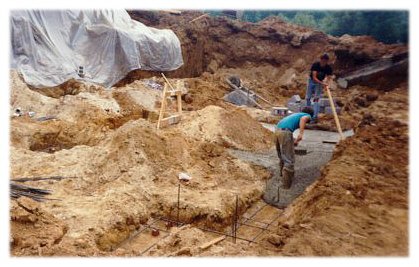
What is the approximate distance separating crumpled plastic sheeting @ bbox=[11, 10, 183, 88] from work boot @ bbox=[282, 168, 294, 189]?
8.59 meters

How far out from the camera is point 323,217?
4570mm

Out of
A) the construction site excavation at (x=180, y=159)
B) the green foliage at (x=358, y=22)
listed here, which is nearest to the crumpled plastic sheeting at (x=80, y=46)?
the construction site excavation at (x=180, y=159)

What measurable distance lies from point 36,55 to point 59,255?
9.81m

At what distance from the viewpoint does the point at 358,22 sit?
12.0 metres

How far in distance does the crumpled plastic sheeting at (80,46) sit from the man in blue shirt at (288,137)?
27.9 ft

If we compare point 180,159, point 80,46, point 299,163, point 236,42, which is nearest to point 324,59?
point 299,163

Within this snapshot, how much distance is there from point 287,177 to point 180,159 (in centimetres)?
213

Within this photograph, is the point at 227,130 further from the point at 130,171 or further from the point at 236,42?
the point at 236,42

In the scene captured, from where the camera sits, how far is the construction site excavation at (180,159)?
15.3ft

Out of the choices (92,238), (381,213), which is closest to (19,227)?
(92,238)

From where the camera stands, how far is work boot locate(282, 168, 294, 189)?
7164 millimetres

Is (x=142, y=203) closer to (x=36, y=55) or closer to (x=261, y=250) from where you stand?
(x=261, y=250)

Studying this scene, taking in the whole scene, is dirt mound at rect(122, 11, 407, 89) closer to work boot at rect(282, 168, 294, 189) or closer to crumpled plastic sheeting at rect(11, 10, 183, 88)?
crumpled plastic sheeting at rect(11, 10, 183, 88)

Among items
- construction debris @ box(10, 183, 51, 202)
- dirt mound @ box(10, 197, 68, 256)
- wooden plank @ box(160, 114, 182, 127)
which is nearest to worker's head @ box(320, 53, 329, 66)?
wooden plank @ box(160, 114, 182, 127)
